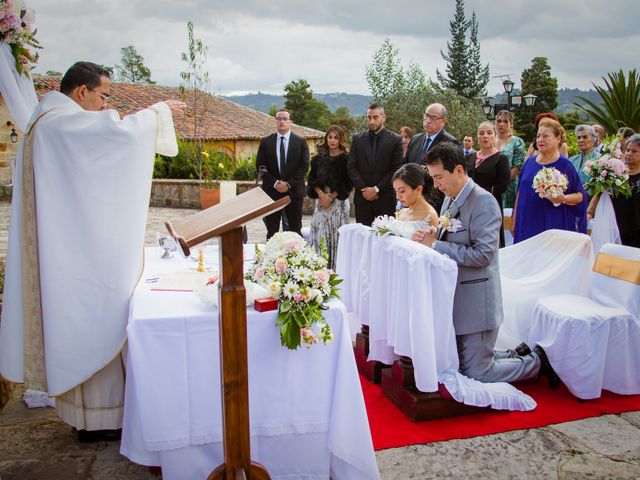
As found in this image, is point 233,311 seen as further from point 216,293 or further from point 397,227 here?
point 397,227

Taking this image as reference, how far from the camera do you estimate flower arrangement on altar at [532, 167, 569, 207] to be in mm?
4914

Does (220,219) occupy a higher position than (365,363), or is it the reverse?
(220,219)

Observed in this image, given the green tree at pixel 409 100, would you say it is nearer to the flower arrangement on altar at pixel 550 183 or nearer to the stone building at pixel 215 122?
the stone building at pixel 215 122

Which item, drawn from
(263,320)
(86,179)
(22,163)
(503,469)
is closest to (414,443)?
(503,469)

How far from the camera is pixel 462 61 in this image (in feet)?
171

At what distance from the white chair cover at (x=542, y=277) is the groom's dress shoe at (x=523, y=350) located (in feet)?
0.56

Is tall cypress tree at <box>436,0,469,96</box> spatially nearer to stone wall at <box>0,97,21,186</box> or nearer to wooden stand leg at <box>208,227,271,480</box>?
stone wall at <box>0,97,21,186</box>

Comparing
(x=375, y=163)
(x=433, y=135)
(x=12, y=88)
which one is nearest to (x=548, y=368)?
(x=433, y=135)

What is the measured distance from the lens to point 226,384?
2193 mm

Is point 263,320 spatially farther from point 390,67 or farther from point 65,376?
point 390,67

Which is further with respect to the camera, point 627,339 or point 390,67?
point 390,67

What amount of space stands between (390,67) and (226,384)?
29.6 meters

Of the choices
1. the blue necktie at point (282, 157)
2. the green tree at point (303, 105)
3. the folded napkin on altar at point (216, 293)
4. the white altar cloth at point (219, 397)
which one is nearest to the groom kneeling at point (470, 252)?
the white altar cloth at point (219, 397)

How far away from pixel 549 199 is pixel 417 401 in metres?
2.56
